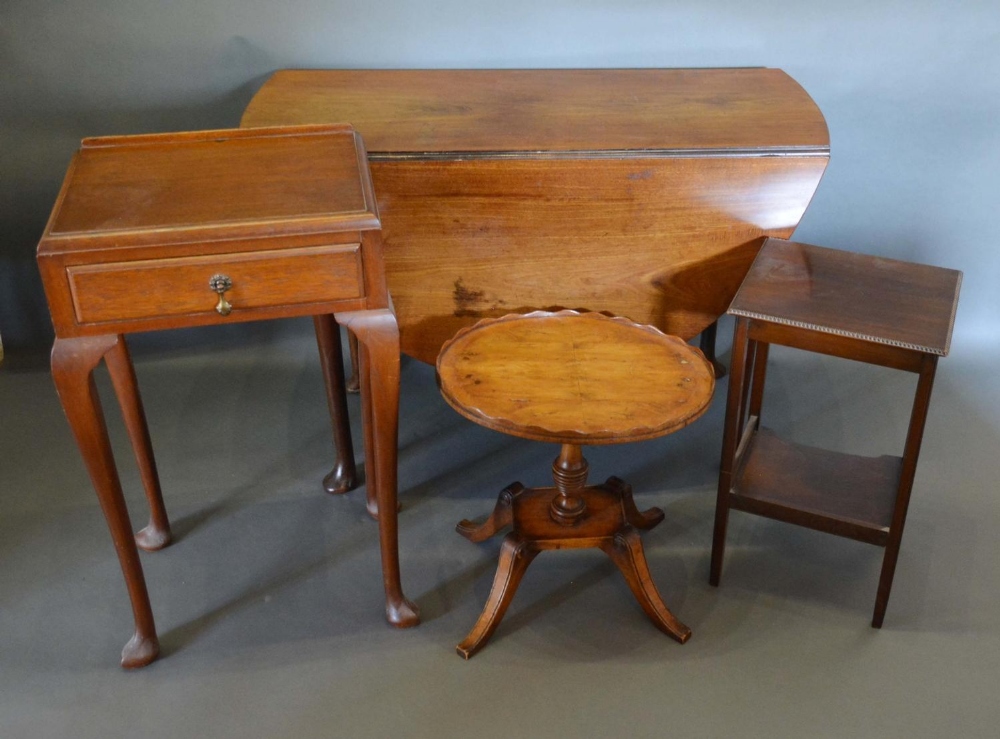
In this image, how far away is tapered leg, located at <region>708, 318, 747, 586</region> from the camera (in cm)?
181

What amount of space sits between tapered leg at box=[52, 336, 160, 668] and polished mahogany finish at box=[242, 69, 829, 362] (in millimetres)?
639

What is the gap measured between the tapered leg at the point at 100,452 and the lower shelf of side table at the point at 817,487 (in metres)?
1.12

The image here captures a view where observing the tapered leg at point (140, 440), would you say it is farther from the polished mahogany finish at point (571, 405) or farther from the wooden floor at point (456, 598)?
the polished mahogany finish at point (571, 405)

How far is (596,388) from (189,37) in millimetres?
1437

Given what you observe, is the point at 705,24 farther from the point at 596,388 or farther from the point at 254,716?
the point at 254,716

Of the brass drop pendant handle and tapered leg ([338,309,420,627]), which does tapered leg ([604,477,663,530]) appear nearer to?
tapered leg ([338,309,420,627])

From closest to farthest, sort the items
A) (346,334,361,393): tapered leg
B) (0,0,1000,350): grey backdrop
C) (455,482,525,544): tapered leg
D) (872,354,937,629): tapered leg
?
1. (872,354,937,629): tapered leg
2. (455,482,525,544): tapered leg
3. (0,0,1000,350): grey backdrop
4. (346,334,361,393): tapered leg

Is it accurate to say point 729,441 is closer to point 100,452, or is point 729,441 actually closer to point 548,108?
point 548,108

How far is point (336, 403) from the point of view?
2.17 m

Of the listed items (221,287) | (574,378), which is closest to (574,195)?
(574,378)

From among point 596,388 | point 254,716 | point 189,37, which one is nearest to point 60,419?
point 189,37

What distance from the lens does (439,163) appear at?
1.93 m

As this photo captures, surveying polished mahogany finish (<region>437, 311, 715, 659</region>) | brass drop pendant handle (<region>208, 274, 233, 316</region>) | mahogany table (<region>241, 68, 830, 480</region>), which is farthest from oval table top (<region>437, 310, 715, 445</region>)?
brass drop pendant handle (<region>208, 274, 233, 316</region>)

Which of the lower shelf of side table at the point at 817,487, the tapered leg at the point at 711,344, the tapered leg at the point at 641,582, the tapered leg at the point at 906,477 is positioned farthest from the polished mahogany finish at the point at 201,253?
the tapered leg at the point at 711,344
